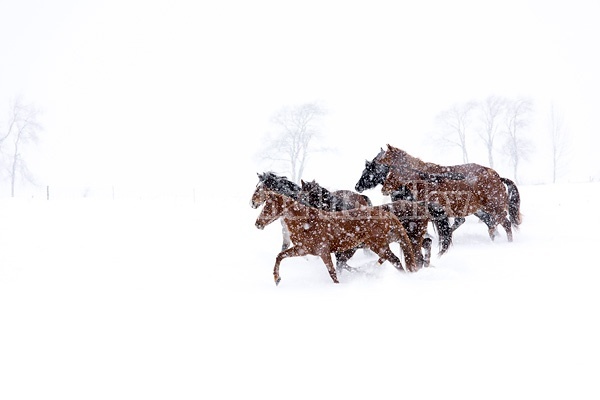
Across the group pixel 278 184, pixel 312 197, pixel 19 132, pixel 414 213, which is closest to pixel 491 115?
pixel 414 213

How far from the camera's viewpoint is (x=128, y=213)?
1602 centimetres

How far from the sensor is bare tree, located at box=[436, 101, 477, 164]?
37250 millimetres

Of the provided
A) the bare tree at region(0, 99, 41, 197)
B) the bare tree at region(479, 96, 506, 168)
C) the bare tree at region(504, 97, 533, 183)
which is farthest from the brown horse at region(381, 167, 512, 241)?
the bare tree at region(0, 99, 41, 197)

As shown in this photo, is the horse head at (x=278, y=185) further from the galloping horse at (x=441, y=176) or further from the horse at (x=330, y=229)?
the galloping horse at (x=441, y=176)

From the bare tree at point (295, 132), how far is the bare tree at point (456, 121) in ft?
41.6

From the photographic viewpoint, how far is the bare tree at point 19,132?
101 ft

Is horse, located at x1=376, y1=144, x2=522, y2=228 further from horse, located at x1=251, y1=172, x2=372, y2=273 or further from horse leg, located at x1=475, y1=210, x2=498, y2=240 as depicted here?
horse, located at x1=251, y1=172, x2=372, y2=273

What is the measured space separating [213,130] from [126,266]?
76.1 m

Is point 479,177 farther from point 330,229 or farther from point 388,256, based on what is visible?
point 330,229

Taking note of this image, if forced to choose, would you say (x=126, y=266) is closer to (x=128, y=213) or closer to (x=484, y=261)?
(x=484, y=261)

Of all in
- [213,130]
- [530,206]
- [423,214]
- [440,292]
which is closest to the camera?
[440,292]

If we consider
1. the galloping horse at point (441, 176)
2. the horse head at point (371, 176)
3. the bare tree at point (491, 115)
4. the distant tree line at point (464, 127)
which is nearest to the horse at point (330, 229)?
the galloping horse at point (441, 176)

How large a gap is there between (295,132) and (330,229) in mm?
31429

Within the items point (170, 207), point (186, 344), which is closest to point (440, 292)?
point (186, 344)
